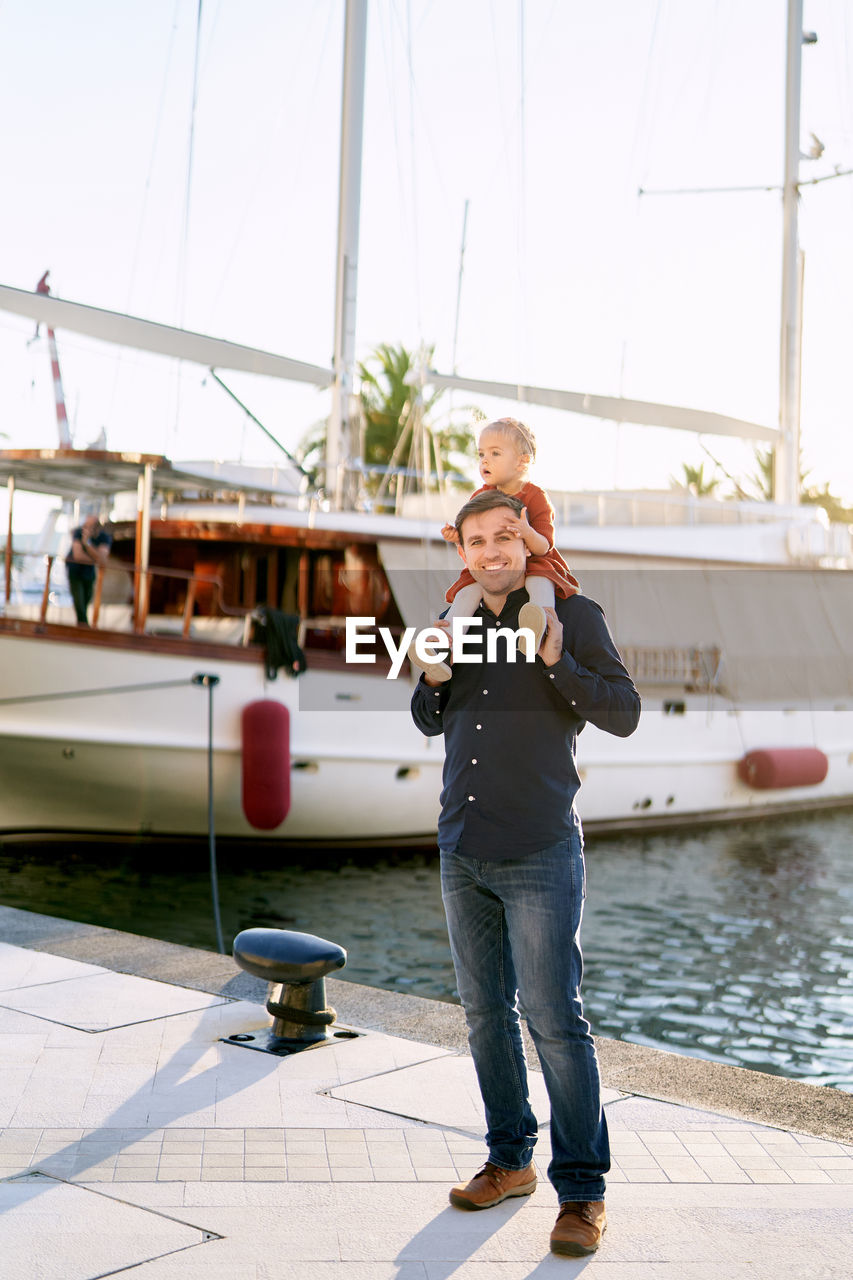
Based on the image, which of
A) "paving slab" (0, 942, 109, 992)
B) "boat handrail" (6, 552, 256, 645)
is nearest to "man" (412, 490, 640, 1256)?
"paving slab" (0, 942, 109, 992)

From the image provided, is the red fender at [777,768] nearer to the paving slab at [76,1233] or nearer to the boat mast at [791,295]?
the boat mast at [791,295]

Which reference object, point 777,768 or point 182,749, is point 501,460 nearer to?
point 182,749

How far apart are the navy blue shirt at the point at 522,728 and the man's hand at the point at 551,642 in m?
0.03

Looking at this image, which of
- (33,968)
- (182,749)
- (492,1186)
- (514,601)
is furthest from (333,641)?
(492,1186)

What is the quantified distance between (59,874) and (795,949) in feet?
20.9

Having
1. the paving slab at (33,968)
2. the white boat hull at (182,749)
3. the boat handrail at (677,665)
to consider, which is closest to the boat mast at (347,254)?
the white boat hull at (182,749)

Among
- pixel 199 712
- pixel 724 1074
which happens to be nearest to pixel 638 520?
pixel 199 712

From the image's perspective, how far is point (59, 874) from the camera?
40.2 feet

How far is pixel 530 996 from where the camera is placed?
3340mm

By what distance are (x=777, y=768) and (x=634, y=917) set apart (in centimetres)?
638

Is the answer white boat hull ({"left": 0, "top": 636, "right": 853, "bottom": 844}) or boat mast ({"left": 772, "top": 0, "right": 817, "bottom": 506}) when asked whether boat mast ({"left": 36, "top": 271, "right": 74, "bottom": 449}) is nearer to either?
white boat hull ({"left": 0, "top": 636, "right": 853, "bottom": 844})

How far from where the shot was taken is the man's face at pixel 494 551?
3.41 m

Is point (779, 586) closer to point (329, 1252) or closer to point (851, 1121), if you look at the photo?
point (851, 1121)


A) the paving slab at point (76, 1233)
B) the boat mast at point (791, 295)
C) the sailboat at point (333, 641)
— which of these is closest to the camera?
the paving slab at point (76, 1233)
